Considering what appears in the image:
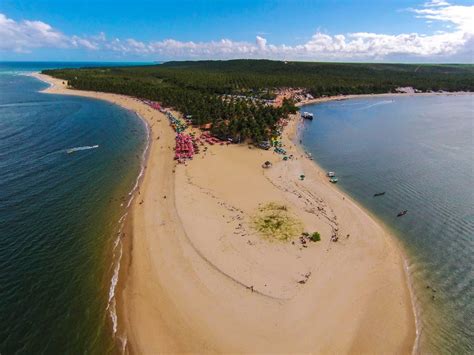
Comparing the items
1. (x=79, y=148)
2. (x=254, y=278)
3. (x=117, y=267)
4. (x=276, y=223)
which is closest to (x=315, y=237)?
(x=276, y=223)

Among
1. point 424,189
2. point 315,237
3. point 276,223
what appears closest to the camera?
point 315,237

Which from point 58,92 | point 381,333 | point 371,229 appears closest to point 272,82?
point 58,92

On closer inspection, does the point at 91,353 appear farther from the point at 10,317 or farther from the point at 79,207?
the point at 79,207

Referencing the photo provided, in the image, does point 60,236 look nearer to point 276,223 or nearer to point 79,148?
point 276,223

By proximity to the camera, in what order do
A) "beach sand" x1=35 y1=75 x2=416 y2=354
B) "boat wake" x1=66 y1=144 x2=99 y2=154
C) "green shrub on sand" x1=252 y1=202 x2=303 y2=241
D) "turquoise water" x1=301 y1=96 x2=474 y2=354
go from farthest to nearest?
"boat wake" x1=66 y1=144 x2=99 y2=154
"green shrub on sand" x1=252 y1=202 x2=303 y2=241
"turquoise water" x1=301 y1=96 x2=474 y2=354
"beach sand" x1=35 y1=75 x2=416 y2=354

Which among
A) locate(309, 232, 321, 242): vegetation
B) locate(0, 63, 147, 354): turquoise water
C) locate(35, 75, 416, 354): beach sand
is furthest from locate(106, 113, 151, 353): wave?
locate(309, 232, 321, 242): vegetation

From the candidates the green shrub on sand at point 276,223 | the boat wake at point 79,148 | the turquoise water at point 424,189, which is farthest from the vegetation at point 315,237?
the boat wake at point 79,148

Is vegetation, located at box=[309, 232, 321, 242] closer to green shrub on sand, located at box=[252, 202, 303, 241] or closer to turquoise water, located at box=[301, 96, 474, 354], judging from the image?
green shrub on sand, located at box=[252, 202, 303, 241]
